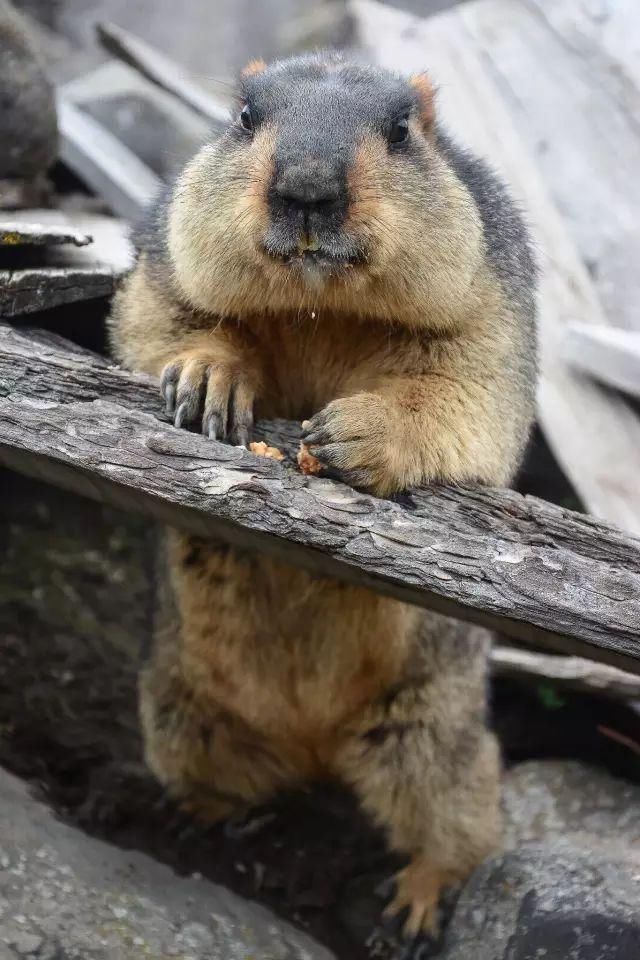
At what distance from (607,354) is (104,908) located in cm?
377

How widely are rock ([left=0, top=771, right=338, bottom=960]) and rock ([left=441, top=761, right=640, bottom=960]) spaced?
72cm

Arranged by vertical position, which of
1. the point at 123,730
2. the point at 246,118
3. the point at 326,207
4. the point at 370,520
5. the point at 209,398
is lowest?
the point at 123,730

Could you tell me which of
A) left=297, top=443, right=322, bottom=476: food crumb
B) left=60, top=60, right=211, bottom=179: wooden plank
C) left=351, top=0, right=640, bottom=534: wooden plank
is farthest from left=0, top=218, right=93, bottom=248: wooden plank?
left=60, top=60, right=211, bottom=179: wooden plank

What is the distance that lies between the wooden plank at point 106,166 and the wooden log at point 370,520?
11.1ft

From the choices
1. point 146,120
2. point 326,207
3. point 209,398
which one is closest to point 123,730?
point 209,398

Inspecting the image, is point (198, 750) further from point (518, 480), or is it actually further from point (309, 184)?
point (309, 184)

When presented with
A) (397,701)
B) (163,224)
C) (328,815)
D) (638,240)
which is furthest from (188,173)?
(638,240)

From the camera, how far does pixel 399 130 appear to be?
3.45m

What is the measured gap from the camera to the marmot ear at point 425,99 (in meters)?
3.83

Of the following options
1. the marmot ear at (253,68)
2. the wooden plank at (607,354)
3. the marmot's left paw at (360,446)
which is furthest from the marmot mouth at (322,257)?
the wooden plank at (607,354)

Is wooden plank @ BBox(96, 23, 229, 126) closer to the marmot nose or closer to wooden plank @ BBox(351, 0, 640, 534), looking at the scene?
wooden plank @ BBox(351, 0, 640, 534)

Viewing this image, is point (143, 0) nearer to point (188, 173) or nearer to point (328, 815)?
point (188, 173)

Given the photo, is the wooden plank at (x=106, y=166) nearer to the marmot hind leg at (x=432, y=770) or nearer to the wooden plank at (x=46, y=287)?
the wooden plank at (x=46, y=287)

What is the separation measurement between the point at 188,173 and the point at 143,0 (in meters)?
9.03
